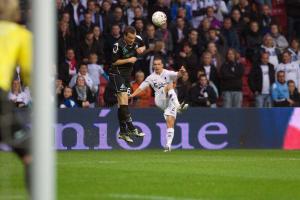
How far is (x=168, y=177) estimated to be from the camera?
13.4 m

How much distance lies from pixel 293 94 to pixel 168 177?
1068 centimetres

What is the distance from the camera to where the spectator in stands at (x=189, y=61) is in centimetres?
2316

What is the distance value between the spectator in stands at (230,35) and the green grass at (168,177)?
6.20 metres

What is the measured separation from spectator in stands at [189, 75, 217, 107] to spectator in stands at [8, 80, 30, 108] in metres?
4.04

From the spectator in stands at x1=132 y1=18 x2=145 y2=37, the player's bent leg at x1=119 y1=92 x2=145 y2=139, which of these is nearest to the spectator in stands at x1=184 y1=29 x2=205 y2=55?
the spectator in stands at x1=132 y1=18 x2=145 y2=37

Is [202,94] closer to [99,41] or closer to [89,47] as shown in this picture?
[99,41]

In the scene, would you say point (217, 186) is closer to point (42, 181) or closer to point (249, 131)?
point (42, 181)

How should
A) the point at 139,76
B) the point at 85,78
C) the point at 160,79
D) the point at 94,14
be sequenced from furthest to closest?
the point at 94,14
the point at 139,76
the point at 85,78
the point at 160,79

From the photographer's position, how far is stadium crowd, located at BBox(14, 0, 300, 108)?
22.7 meters

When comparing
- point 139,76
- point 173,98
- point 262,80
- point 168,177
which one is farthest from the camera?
point 262,80

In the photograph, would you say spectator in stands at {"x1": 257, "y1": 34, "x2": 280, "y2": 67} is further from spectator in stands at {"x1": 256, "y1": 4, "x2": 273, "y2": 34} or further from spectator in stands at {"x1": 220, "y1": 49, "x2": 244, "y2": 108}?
spectator in stands at {"x1": 220, "y1": 49, "x2": 244, "y2": 108}

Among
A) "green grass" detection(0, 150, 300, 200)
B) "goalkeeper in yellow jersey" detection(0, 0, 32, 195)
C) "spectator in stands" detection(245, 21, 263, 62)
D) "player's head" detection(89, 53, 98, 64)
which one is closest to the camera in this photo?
"goalkeeper in yellow jersey" detection(0, 0, 32, 195)

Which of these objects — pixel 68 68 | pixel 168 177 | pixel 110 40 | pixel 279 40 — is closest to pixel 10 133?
pixel 168 177

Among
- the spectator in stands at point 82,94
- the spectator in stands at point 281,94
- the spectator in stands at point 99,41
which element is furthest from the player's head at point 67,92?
the spectator in stands at point 281,94
